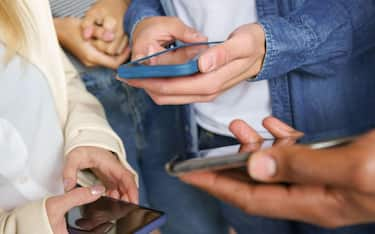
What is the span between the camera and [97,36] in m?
0.90

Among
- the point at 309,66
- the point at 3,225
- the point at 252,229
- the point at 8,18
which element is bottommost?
the point at 252,229

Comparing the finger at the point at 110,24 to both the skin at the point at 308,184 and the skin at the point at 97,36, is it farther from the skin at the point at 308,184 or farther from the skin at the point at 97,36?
the skin at the point at 308,184

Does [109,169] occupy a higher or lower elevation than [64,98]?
lower

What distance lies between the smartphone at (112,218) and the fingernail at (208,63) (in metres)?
0.20

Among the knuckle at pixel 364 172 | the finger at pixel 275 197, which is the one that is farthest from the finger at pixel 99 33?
the knuckle at pixel 364 172

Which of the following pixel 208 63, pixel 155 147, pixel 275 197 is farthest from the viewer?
pixel 155 147

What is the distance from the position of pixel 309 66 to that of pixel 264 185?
0.91 ft

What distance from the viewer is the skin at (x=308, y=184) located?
1.30 feet

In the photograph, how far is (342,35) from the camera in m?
0.69

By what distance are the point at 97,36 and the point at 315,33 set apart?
391mm

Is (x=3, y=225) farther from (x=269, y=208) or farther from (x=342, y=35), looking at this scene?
(x=342, y=35)

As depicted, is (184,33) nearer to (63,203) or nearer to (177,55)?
(177,55)

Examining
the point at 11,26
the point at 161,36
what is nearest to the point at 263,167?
the point at 161,36

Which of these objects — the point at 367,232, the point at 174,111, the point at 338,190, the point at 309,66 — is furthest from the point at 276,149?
the point at 174,111
